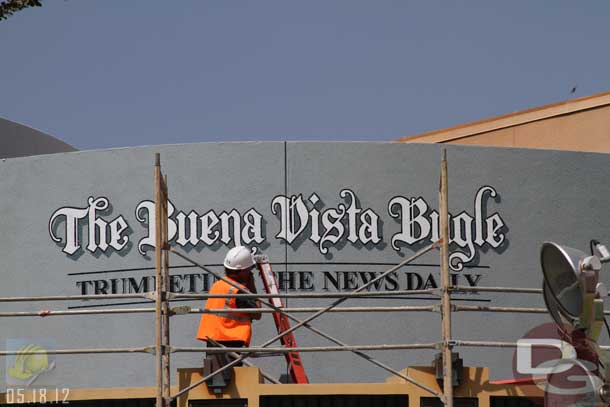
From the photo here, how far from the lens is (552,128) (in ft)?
79.6

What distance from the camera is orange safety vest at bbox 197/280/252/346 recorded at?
15297 mm

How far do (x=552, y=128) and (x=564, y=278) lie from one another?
13.5 metres

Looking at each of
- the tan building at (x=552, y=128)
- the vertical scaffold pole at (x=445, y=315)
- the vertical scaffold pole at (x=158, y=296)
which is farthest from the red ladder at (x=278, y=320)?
the tan building at (x=552, y=128)

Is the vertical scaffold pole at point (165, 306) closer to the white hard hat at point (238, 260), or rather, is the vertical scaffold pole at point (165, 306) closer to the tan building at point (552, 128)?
the white hard hat at point (238, 260)

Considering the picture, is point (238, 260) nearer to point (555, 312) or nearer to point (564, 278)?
point (555, 312)

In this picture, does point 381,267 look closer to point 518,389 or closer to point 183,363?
point 183,363

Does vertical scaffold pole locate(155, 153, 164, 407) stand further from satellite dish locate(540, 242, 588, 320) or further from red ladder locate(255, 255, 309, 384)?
satellite dish locate(540, 242, 588, 320)

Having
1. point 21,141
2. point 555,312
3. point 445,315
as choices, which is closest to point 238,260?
point 445,315

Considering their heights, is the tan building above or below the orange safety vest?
above

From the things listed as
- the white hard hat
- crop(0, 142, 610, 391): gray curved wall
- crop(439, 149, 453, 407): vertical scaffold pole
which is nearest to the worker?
the white hard hat

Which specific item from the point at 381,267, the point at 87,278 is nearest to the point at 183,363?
the point at 87,278

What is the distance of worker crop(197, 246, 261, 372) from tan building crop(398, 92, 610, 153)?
31.3 ft

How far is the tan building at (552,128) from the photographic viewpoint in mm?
23594

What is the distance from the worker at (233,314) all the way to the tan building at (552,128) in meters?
9.53
